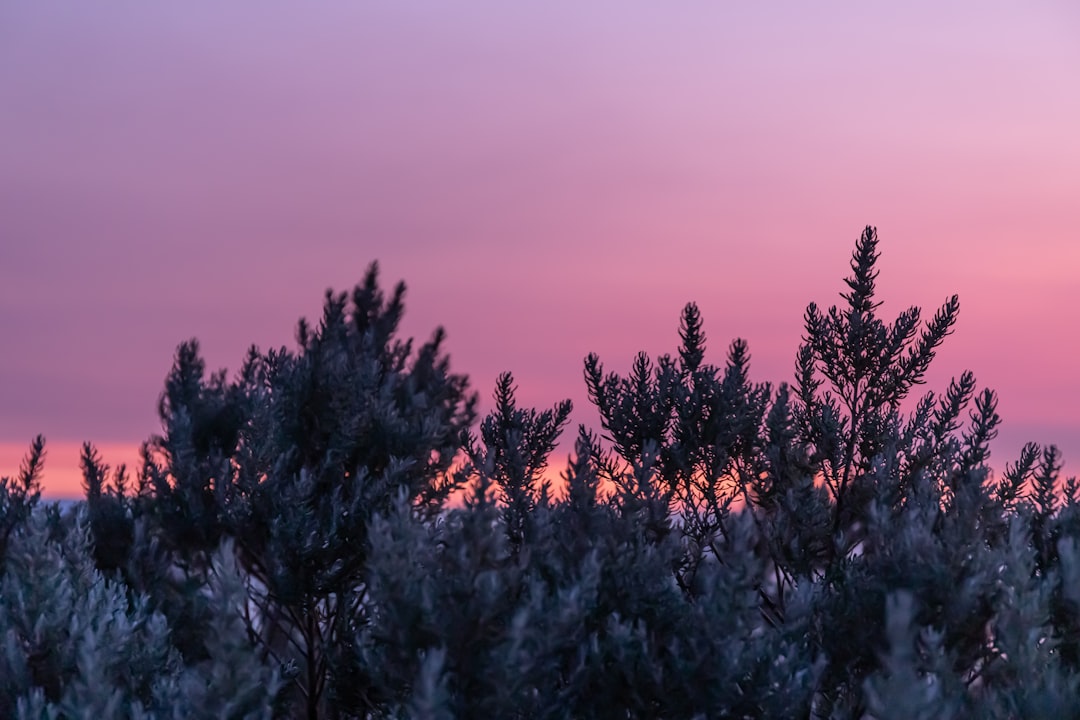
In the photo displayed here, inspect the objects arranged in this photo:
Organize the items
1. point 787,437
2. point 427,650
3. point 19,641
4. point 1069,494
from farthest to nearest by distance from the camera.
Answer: point 787,437 → point 1069,494 → point 19,641 → point 427,650

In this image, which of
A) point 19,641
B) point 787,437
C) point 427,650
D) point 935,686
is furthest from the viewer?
point 787,437

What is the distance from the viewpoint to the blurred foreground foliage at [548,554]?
6.64 metres

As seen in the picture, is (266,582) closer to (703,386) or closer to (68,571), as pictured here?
(68,571)

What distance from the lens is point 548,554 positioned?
313 inches

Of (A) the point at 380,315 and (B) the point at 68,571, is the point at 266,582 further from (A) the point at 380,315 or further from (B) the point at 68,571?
(A) the point at 380,315

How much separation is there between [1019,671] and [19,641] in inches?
265

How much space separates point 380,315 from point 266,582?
4.00 m

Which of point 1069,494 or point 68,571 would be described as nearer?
point 68,571

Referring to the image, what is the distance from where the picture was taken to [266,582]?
34.9 ft

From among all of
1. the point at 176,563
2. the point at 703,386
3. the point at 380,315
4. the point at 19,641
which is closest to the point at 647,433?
the point at 703,386

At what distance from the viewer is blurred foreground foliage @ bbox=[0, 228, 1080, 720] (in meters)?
6.64

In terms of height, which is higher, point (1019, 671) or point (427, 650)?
point (427, 650)

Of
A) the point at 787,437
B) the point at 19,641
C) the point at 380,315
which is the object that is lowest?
the point at 19,641

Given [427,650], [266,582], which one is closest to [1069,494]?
[427,650]
